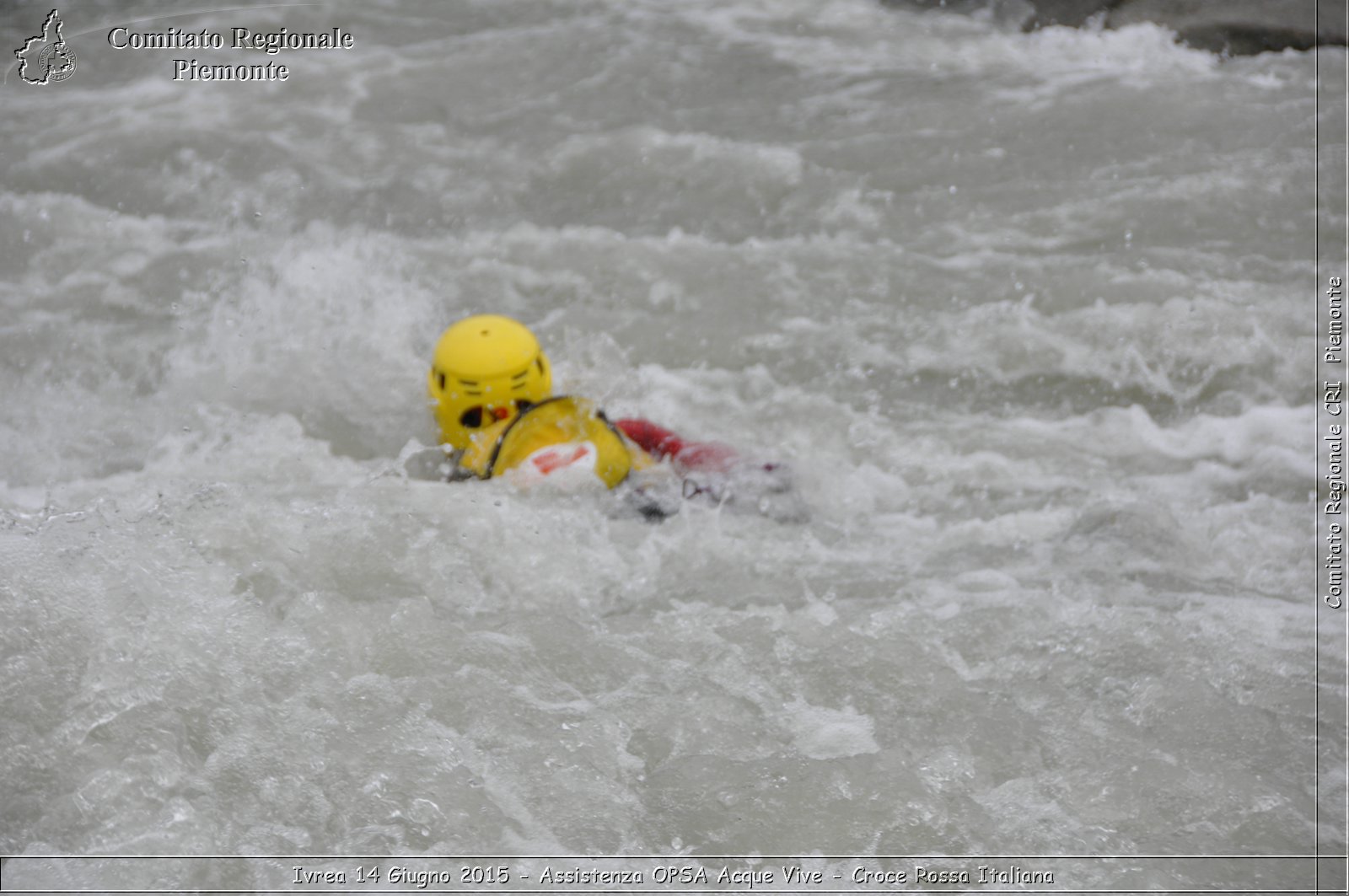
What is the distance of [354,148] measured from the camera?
673cm

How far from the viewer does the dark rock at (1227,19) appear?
7.23 meters

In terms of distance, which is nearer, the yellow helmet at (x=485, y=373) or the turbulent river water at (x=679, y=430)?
the turbulent river water at (x=679, y=430)

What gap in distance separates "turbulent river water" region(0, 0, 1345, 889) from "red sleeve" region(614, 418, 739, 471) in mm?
282

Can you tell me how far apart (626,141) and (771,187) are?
0.97m

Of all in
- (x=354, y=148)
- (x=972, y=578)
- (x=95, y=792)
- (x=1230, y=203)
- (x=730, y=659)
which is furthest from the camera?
(x=354, y=148)

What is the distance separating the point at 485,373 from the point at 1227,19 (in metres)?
5.97

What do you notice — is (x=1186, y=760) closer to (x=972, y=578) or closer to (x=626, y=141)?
(x=972, y=578)

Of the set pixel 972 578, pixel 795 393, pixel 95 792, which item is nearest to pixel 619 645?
pixel 972 578

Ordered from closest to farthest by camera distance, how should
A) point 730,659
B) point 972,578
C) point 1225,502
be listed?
point 730,659, point 972,578, point 1225,502

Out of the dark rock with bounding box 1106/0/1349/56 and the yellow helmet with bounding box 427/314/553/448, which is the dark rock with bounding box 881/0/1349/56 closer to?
the dark rock with bounding box 1106/0/1349/56

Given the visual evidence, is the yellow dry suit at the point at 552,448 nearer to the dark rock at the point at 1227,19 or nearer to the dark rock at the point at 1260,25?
the dark rock at the point at 1227,19

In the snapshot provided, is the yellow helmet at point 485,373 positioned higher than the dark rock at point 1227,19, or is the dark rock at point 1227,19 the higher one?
the dark rock at point 1227,19

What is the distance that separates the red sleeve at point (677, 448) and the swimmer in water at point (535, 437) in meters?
0.05

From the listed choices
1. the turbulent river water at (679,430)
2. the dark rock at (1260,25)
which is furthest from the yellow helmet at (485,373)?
the dark rock at (1260,25)
